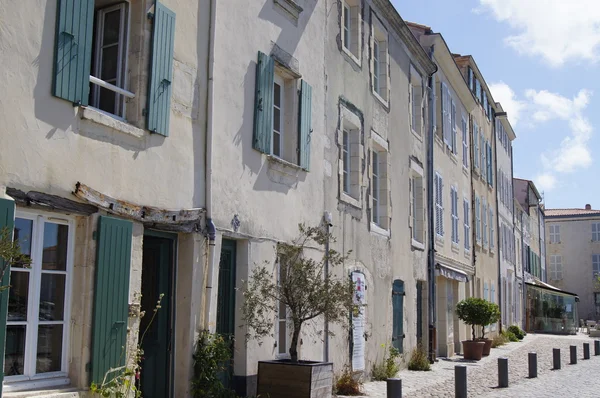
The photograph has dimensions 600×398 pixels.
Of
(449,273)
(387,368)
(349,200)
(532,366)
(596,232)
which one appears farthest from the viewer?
(596,232)

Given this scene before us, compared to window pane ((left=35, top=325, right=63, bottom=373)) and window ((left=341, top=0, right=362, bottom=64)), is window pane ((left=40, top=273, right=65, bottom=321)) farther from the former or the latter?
window ((left=341, top=0, right=362, bottom=64))

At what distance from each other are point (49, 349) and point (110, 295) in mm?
692

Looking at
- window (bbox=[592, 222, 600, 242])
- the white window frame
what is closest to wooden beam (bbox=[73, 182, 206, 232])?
the white window frame

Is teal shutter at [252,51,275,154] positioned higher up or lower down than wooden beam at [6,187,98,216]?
higher up

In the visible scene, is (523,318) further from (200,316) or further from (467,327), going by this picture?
(200,316)

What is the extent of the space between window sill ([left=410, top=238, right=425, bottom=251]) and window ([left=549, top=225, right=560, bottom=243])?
41.7m

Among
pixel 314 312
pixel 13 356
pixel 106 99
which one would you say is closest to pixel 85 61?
pixel 106 99

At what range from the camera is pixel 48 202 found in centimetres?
543

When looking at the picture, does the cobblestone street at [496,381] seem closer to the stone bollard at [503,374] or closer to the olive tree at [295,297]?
the stone bollard at [503,374]

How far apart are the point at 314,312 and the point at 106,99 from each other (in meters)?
3.36

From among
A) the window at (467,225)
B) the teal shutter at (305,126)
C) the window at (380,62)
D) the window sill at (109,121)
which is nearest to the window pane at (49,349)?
the window sill at (109,121)

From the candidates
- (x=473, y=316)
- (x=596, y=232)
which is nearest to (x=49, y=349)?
(x=473, y=316)

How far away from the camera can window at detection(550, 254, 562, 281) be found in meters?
53.1

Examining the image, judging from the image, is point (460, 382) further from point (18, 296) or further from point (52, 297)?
point (18, 296)
